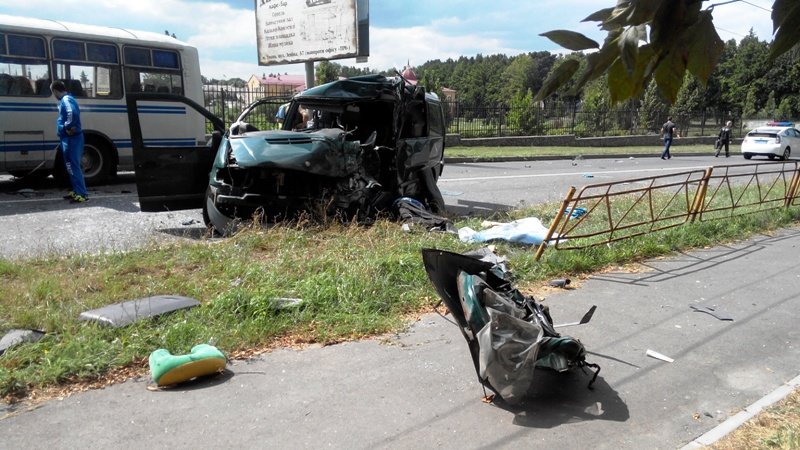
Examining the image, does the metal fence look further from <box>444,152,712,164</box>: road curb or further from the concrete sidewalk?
<box>444,152,712,164</box>: road curb

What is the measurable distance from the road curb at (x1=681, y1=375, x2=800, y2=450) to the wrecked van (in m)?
5.21

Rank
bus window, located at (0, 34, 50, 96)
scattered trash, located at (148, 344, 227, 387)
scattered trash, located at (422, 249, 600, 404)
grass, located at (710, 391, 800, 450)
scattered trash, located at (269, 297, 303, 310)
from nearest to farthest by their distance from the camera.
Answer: grass, located at (710, 391, 800, 450) < scattered trash, located at (422, 249, 600, 404) < scattered trash, located at (148, 344, 227, 387) < scattered trash, located at (269, 297, 303, 310) < bus window, located at (0, 34, 50, 96)

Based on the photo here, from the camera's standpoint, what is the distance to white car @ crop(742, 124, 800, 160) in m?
26.0

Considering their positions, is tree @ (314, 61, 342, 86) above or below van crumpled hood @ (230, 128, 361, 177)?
above

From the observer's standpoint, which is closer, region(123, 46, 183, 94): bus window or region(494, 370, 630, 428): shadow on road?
region(494, 370, 630, 428): shadow on road

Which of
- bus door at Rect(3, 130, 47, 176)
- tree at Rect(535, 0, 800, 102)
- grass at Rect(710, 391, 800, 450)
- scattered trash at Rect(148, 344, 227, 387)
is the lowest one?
grass at Rect(710, 391, 800, 450)

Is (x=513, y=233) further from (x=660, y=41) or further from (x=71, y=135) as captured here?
(x=71, y=135)

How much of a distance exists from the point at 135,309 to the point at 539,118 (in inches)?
1069

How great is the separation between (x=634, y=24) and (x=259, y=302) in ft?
13.8

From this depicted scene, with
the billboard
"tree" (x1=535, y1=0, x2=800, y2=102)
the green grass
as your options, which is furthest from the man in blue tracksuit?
"tree" (x1=535, y1=0, x2=800, y2=102)

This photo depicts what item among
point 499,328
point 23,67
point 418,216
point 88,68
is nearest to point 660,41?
point 499,328

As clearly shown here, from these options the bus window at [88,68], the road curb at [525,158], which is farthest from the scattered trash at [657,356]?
the road curb at [525,158]

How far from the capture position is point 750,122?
45.7 m

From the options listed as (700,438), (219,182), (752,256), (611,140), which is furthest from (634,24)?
(611,140)
